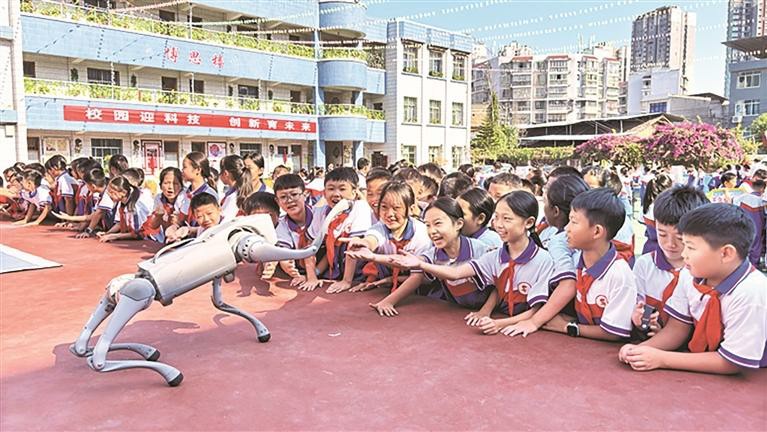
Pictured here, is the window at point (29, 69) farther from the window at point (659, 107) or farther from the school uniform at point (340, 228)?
the window at point (659, 107)

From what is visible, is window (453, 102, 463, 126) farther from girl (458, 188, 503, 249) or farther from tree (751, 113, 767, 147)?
girl (458, 188, 503, 249)

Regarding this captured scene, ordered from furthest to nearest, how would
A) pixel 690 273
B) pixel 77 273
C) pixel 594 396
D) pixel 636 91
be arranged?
pixel 636 91 < pixel 77 273 < pixel 690 273 < pixel 594 396

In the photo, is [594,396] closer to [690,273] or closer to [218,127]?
[690,273]

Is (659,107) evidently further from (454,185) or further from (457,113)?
(454,185)

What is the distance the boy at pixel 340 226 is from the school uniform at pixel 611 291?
165 cm

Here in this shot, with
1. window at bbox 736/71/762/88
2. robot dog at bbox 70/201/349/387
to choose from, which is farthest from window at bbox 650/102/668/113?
robot dog at bbox 70/201/349/387

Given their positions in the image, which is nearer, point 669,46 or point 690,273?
point 690,273

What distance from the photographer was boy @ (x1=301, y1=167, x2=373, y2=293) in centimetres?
426

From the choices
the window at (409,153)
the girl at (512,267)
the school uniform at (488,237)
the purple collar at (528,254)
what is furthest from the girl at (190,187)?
the window at (409,153)

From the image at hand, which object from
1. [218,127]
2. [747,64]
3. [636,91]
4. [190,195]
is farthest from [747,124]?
[190,195]

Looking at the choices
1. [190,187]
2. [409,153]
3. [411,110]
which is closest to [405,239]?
[190,187]

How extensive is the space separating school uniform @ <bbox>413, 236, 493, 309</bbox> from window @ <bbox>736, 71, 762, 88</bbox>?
4004 centimetres

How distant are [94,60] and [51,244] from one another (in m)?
12.1

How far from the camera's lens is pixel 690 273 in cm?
254
